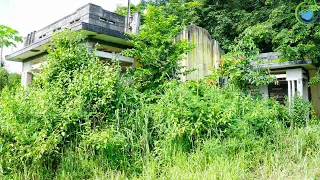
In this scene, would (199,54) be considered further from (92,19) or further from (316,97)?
(316,97)

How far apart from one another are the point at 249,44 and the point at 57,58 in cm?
399

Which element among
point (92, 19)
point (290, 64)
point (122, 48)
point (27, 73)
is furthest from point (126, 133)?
point (290, 64)

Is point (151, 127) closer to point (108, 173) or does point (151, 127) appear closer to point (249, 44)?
point (108, 173)

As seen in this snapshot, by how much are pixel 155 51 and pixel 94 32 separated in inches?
51.0

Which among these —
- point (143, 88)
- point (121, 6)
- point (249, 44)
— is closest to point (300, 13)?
point (249, 44)

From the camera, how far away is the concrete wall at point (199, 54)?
7223mm

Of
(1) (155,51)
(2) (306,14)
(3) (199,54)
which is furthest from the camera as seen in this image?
(3) (199,54)

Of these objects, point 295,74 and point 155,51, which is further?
point 295,74

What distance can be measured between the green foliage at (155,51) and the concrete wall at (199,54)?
106 centimetres

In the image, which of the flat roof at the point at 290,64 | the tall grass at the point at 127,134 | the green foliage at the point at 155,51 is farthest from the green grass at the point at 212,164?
the flat roof at the point at 290,64

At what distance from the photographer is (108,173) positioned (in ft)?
10.7

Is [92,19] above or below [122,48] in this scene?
above

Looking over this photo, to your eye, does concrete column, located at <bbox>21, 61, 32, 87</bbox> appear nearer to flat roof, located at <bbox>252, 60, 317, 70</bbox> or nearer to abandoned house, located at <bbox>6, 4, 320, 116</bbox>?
abandoned house, located at <bbox>6, 4, 320, 116</bbox>

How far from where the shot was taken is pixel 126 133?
370 centimetres
